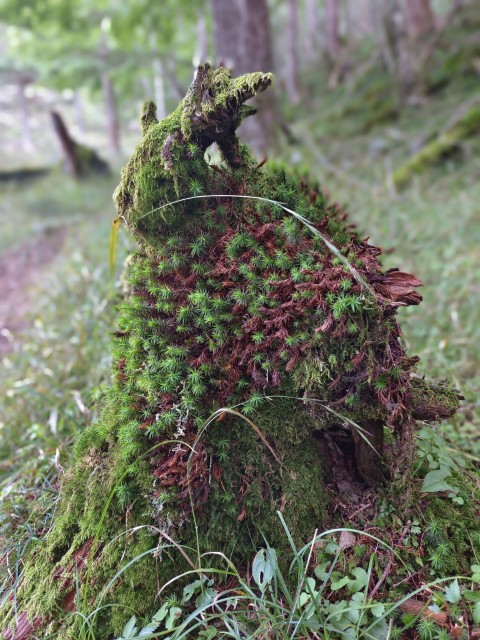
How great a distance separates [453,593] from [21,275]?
8695 mm

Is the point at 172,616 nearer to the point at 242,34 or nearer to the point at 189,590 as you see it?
the point at 189,590

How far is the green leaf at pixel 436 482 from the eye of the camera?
5.35ft

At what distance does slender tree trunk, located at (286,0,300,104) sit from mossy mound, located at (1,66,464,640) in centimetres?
1692

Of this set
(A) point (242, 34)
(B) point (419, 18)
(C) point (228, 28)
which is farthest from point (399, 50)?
(C) point (228, 28)

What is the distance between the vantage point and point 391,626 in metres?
1.36

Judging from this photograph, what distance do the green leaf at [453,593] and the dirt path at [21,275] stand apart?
476 centimetres

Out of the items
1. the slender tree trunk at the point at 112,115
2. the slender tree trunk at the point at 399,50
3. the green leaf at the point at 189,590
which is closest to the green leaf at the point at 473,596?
the green leaf at the point at 189,590

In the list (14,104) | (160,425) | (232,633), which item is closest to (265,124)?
(160,425)

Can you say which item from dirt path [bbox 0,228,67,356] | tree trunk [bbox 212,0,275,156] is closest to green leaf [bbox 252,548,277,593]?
dirt path [bbox 0,228,67,356]

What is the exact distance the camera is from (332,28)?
16.8 metres

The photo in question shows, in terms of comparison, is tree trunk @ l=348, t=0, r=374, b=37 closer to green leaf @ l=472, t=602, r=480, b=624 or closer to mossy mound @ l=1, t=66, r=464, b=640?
mossy mound @ l=1, t=66, r=464, b=640

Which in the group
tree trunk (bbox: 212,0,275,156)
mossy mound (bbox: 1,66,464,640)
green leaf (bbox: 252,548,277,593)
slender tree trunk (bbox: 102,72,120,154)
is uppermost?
slender tree trunk (bbox: 102,72,120,154)

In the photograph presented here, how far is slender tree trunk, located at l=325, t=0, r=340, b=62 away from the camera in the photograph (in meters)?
16.4

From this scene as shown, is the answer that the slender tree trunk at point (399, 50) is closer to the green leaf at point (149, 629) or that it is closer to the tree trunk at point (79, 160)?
the tree trunk at point (79, 160)
